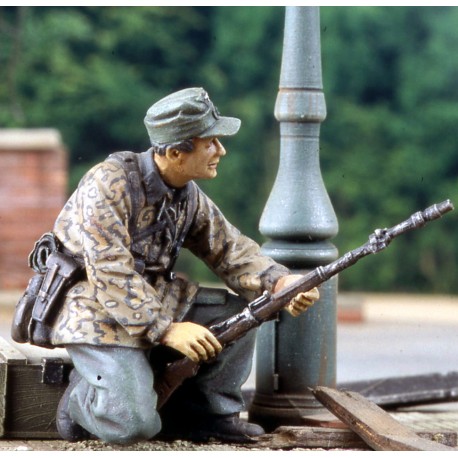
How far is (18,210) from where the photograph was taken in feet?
42.5

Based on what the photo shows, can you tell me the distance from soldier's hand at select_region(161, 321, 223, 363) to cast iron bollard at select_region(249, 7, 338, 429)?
96cm

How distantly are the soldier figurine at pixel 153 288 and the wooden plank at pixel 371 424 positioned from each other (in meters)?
0.38

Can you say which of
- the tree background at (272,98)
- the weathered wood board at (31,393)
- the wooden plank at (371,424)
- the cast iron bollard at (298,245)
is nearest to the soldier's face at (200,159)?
the cast iron bollard at (298,245)

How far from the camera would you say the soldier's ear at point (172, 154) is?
5625mm

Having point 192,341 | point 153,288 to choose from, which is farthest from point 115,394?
point 153,288

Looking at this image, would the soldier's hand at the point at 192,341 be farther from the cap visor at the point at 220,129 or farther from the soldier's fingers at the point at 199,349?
the cap visor at the point at 220,129

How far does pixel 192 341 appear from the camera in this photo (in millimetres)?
5410

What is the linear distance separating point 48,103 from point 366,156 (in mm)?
4127

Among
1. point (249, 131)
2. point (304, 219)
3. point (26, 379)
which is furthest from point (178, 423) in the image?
point (249, 131)

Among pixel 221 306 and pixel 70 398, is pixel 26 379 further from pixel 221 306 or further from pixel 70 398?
pixel 221 306

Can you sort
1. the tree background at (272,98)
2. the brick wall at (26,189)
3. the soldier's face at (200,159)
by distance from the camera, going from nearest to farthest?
the soldier's face at (200,159) < the brick wall at (26,189) < the tree background at (272,98)

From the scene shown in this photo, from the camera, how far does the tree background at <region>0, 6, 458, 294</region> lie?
57.4 ft

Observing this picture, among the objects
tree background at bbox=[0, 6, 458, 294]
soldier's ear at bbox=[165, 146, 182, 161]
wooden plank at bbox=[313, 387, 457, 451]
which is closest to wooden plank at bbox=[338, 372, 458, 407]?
wooden plank at bbox=[313, 387, 457, 451]

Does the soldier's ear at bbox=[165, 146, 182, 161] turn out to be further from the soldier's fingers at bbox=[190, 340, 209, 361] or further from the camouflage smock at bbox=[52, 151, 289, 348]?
the soldier's fingers at bbox=[190, 340, 209, 361]
